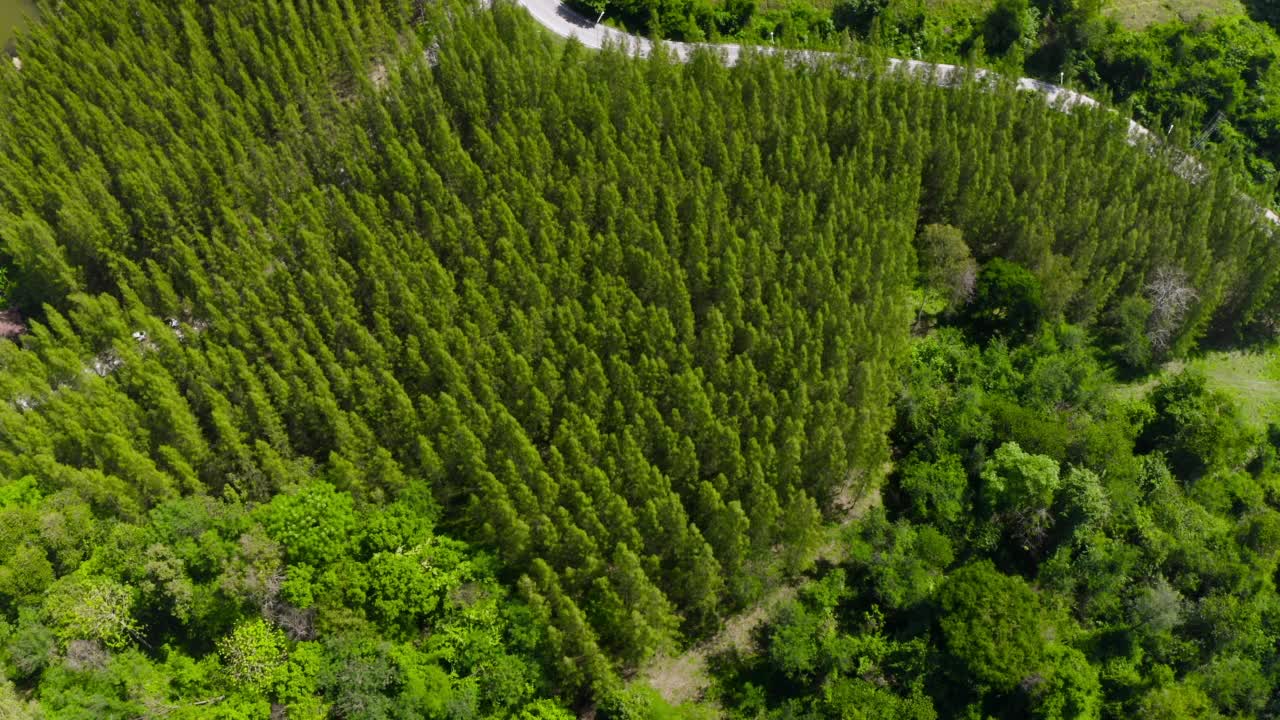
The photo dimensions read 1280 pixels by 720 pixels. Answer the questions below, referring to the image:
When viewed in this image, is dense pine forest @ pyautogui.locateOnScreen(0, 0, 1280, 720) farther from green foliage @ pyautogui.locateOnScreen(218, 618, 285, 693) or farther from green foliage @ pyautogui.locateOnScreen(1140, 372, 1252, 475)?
green foliage @ pyautogui.locateOnScreen(1140, 372, 1252, 475)

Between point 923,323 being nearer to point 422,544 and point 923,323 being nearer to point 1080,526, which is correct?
point 1080,526

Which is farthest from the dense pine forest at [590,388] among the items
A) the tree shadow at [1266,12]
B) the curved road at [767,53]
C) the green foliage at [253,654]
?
the tree shadow at [1266,12]

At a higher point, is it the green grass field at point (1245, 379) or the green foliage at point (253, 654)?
the green grass field at point (1245, 379)

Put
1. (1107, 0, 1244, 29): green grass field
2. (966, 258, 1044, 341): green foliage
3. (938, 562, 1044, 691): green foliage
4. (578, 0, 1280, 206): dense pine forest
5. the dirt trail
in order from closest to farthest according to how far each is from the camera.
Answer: (938, 562, 1044, 691): green foliage
the dirt trail
(966, 258, 1044, 341): green foliage
(578, 0, 1280, 206): dense pine forest
(1107, 0, 1244, 29): green grass field

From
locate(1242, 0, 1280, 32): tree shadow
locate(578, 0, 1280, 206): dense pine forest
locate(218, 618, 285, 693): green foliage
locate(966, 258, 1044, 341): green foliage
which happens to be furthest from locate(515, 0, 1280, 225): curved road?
locate(218, 618, 285, 693): green foliage

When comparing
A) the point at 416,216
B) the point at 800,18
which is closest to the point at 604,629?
the point at 416,216

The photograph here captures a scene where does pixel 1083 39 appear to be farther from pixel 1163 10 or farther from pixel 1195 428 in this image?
pixel 1195 428

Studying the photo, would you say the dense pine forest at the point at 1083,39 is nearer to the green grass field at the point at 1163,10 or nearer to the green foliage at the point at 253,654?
the green grass field at the point at 1163,10
